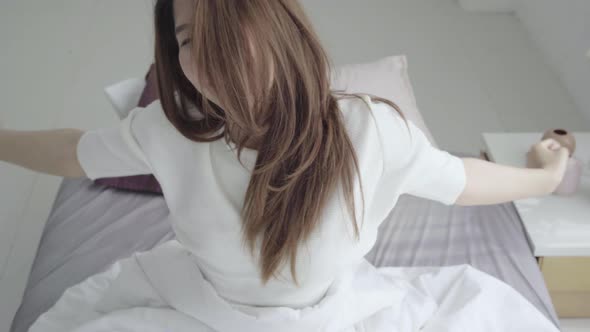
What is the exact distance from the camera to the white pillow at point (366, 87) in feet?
6.34

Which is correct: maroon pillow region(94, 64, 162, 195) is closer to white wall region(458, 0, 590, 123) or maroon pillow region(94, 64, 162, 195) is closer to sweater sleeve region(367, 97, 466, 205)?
sweater sleeve region(367, 97, 466, 205)

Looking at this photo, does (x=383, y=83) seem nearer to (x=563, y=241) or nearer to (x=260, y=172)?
(x=563, y=241)

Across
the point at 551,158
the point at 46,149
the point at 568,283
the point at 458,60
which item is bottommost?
the point at 458,60

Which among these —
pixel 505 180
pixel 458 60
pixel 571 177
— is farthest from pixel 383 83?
pixel 458 60

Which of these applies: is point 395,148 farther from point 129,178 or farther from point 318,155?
point 129,178

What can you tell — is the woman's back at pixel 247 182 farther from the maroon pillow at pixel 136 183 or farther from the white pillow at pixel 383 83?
the white pillow at pixel 383 83

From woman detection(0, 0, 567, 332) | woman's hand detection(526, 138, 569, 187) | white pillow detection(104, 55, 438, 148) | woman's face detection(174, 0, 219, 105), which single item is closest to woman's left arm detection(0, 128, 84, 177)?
woman detection(0, 0, 567, 332)

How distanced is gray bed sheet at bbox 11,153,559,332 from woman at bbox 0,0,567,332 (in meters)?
0.30

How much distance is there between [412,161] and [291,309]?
344 mm

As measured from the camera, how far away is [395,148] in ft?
3.30

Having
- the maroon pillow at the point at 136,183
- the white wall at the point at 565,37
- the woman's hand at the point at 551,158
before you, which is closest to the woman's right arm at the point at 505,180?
the woman's hand at the point at 551,158

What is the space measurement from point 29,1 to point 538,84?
2.84 meters

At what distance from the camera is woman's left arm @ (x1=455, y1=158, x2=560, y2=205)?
1.11 m

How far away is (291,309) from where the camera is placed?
3.63 ft
